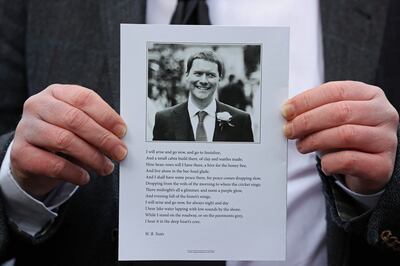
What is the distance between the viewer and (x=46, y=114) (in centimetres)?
92

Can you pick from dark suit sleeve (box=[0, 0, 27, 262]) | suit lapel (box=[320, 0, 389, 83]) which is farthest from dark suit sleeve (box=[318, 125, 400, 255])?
dark suit sleeve (box=[0, 0, 27, 262])

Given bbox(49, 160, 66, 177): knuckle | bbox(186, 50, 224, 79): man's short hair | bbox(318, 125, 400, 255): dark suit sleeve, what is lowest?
bbox(318, 125, 400, 255): dark suit sleeve

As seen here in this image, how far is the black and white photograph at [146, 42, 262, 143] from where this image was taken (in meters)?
0.91

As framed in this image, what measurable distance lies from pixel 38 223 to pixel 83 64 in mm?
310

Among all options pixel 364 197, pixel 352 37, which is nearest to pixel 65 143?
pixel 364 197

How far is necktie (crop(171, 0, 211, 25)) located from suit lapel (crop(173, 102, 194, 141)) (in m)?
0.26

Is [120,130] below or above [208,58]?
below

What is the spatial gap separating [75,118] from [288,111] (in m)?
0.30

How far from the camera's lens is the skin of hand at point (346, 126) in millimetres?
886

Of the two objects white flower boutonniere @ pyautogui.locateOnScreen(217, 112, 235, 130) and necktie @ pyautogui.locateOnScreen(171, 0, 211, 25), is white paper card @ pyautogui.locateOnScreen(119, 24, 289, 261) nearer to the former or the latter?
white flower boutonniere @ pyautogui.locateOnScreen(217, 112, 235, 130)

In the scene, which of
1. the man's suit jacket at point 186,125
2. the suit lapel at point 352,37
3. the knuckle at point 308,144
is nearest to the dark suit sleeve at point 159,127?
the man's suit jacket at point 186,125

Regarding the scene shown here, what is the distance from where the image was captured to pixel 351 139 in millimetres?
883

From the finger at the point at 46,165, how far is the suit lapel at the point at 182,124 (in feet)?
0.53

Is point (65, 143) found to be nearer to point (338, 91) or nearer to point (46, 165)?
point (46, 165)
